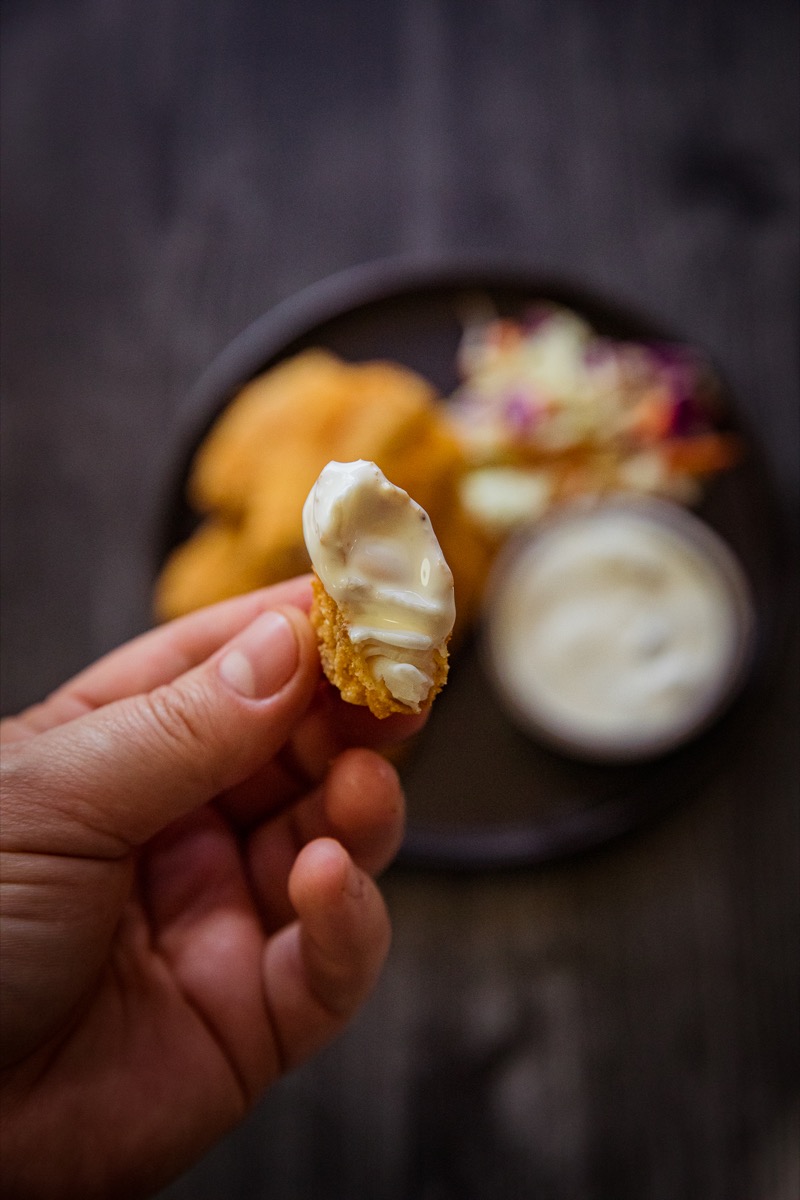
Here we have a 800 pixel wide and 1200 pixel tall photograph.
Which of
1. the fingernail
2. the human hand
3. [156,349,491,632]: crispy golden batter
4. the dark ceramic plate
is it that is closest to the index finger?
the human hand

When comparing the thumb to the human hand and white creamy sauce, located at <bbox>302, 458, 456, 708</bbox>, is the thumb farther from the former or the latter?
white creamy sauce, located at <bbox>302, 458, 456, 708</bbox>

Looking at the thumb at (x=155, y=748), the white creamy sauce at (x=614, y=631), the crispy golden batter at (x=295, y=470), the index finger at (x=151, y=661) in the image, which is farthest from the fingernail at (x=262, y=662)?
the white creamy sauce at (x=614, y=631)

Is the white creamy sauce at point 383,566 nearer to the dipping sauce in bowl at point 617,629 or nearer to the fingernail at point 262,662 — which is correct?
the fingernail at point 262,662

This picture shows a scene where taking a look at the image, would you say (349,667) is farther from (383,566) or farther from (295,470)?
(295,470)

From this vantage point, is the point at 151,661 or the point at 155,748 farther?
the point at 151,661

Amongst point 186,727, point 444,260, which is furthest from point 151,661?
point 444,260

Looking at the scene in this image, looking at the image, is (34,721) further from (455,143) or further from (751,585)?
(455,143)
